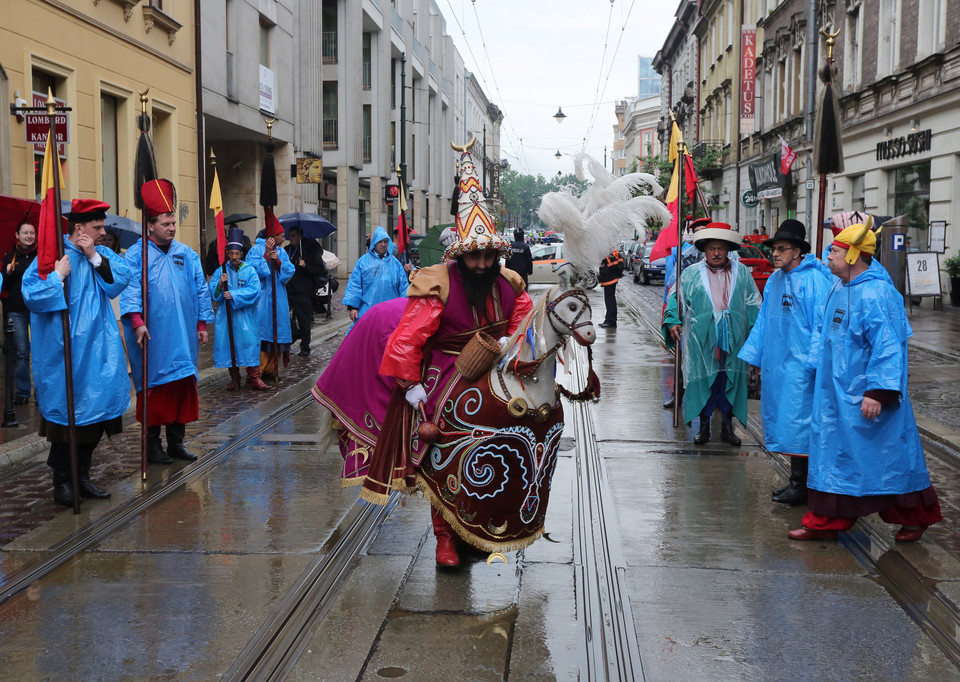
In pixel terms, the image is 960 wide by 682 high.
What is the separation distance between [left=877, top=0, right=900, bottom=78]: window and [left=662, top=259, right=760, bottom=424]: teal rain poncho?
1730cm

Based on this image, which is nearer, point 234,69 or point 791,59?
point 234,69

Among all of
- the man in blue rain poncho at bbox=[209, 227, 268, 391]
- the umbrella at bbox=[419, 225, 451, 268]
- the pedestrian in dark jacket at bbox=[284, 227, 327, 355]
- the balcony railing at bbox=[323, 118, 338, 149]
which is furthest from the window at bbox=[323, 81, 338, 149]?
the man in blue rain poncho at bbox=[209, 227, 268, 391]

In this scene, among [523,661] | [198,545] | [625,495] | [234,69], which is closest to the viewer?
[523,661]

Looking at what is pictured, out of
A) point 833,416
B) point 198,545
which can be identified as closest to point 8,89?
point 198,545

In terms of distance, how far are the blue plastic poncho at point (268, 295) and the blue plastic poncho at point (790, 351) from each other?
21.5ft

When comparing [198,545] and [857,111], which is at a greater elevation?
[857,111]

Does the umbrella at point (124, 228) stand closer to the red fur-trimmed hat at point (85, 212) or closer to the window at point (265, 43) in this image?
the red fur-trimmed hat at point (85, 212)

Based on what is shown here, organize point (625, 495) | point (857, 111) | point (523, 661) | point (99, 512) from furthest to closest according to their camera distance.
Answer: point (857, 111) < point (625, 495) < point (99, 512) < point (523, 661)

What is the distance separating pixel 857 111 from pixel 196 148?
16358 millimetres

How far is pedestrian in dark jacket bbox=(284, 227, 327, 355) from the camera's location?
14.0m

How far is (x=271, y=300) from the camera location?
11.7m

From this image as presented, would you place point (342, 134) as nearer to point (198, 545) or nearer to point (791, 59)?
point (791, 59)

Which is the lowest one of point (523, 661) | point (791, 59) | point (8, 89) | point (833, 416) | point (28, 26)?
point (523, 661)

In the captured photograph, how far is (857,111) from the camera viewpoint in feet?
83.5
